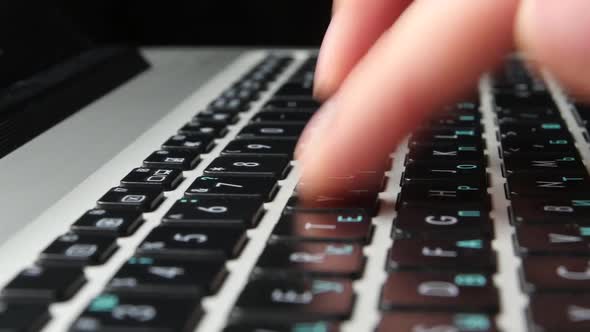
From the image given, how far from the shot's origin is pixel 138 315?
297mm

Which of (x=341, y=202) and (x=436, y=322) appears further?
(x=341, y=202)

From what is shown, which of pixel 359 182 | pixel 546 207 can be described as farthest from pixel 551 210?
pixel 359 182

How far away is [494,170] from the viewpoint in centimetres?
47

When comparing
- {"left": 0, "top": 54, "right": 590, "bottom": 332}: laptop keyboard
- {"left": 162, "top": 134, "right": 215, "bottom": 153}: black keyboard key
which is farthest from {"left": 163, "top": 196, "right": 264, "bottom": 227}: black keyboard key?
{"left": 162, "top": 134, "right": 215, "bottom": 153}: black keyboard key

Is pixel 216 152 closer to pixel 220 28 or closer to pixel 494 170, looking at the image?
pixel 494 170

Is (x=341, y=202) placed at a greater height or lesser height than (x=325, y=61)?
lesser

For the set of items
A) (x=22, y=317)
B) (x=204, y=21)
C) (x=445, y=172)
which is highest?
(x=204, y=21)

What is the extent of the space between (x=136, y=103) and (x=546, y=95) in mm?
356

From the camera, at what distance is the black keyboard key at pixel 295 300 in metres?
0.29

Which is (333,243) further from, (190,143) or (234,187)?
(190,143)

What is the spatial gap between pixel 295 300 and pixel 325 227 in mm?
76

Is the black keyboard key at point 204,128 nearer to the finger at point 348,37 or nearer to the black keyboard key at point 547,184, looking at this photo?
the finger at point 348,37

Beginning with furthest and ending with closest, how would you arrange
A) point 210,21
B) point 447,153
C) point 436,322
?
point 210,21 → point 447,153 → point 436,322

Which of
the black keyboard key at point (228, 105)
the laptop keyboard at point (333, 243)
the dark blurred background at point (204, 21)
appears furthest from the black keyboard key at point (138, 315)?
the dark blurred background at point (204, 21)
